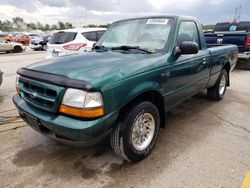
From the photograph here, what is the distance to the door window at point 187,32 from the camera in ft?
11.1

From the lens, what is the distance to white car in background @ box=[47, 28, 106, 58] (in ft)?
26.1

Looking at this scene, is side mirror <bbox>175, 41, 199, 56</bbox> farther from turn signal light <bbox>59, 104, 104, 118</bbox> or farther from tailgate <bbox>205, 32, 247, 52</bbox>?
tailgate <bbox>205, 32, 247, 52</bbox>

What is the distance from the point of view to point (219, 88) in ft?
16.8

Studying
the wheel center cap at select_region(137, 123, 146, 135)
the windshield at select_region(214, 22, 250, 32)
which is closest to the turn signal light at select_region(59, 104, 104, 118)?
the wheel center cap at select_region(137, 123, 146, 135)

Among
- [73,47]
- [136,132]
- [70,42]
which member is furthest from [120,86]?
[70,42]

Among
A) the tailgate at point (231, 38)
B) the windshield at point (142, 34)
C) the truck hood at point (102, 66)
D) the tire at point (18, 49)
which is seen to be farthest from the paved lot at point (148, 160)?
the tire at point (18, 49)

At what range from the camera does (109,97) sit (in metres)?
2.21

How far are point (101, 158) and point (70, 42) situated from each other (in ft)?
19.8

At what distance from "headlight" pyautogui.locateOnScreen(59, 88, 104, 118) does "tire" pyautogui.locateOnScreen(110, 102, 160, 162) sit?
0.43 meters

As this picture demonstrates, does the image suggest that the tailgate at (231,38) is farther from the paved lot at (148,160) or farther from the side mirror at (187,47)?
the side mirror at (187,47)

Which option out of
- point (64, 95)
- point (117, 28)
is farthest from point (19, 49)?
point (64, 95)

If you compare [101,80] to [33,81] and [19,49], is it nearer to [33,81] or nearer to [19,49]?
[33,81]

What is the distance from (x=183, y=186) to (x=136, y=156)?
0.65m

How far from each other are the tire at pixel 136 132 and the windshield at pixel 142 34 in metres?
1.00
